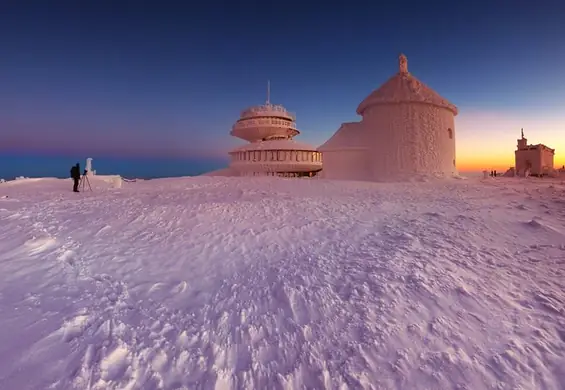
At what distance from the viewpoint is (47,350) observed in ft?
12.7

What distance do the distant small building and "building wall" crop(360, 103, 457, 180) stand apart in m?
13.3

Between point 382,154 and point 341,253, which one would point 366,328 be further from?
point 382,154

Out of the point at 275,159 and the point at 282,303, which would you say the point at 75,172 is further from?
the point at 275,159

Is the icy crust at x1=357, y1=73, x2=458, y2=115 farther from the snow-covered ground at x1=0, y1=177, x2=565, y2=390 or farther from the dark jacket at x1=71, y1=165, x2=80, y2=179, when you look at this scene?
the dark jacket at x1=71, y1=165, x2=80, y2=179

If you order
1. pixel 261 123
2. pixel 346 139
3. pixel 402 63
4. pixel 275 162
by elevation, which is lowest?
pixel 275 162

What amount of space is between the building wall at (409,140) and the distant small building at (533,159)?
525 inches

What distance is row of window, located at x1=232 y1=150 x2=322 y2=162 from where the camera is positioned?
31312 mm

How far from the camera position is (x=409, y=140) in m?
19.7

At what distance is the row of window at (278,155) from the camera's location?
31.3 metres

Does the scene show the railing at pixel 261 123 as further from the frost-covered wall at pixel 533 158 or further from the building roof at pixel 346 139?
the frost-covered wall at pixel 533 158

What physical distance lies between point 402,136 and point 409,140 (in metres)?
0.51

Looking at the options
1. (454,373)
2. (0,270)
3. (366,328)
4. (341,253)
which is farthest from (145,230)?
(454,373)

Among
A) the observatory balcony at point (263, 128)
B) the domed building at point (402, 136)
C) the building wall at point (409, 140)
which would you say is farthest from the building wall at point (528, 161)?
the observatory balcony at point (263, 128)

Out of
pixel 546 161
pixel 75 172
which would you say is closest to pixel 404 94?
pixel 546 161
